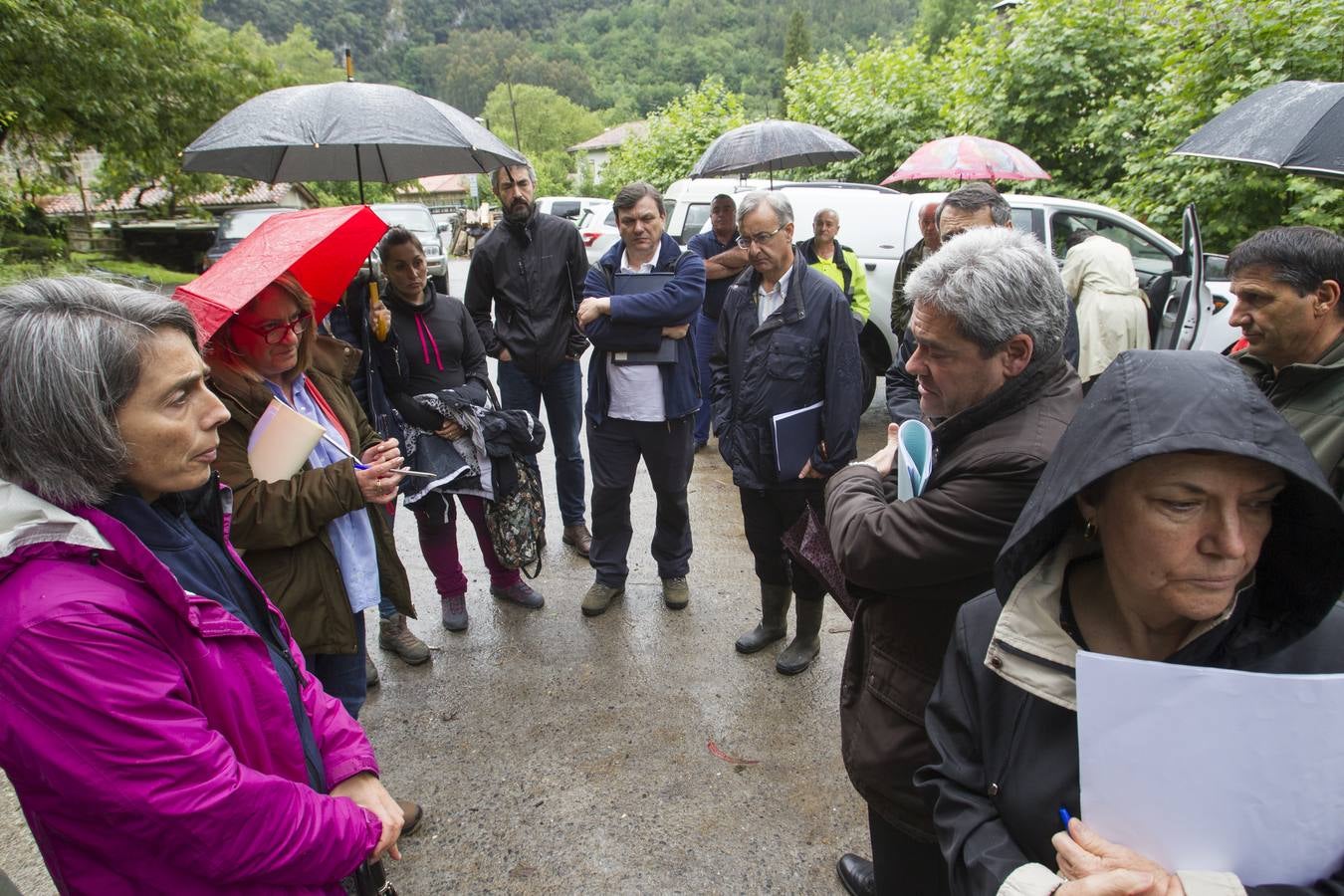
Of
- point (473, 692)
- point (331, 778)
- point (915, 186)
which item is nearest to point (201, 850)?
point (331, 778)

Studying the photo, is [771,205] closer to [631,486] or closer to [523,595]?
[631,486]

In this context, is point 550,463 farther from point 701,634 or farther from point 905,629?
point 905,629

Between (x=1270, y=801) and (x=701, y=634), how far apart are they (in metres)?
3.05

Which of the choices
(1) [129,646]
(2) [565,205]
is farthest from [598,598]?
(2) [565,205]

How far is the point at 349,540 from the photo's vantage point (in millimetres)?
2420

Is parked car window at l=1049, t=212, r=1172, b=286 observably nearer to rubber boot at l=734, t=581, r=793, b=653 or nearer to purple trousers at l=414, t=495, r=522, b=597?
rubber boot at l=734, t=581, r=793, b=653

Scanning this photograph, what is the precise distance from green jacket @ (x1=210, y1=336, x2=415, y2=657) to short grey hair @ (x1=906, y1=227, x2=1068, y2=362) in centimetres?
166

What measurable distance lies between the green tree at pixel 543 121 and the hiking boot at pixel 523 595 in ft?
247

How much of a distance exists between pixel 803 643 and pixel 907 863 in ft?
5.93

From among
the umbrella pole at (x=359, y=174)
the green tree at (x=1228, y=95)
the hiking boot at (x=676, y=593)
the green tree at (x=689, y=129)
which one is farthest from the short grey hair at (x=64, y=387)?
the green tree at (x=689, y=129)

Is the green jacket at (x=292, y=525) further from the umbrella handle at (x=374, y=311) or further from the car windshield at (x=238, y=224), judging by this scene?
the car windshield at (x=238, y=224)

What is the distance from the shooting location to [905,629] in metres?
1.74

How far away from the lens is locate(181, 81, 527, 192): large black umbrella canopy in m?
3.28

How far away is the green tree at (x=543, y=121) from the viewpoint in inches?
2985
